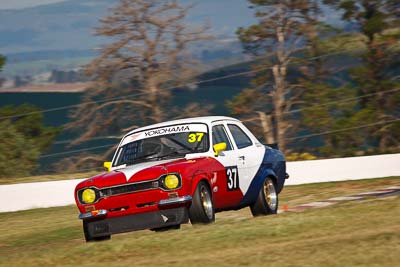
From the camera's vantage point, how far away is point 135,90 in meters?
45.2

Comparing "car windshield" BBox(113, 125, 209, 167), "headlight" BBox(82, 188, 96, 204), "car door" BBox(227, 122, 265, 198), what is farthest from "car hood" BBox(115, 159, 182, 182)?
"car door" BBox(227, 122, 265, 198)

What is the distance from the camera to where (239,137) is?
15531 millimetres

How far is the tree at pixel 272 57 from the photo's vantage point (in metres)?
46.2

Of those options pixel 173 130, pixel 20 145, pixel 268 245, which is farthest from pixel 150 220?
pixel 20 145

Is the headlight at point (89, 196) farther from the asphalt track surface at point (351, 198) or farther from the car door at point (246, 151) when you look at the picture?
the asphalt track surface at point (351, 198)

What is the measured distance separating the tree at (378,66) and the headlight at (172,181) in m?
32.1

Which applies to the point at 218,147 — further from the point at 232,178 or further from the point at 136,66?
the point at 136,66

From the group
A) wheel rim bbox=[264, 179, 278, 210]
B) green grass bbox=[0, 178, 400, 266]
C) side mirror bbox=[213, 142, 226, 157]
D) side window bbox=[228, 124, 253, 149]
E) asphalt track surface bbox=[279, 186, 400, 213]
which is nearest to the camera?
green grass bbox=[0, 178, 400, 266]

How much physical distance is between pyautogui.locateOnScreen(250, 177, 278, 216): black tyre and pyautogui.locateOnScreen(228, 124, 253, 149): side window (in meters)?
0.62

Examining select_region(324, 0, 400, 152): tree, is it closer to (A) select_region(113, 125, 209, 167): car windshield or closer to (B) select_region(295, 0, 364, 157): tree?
(B) select_region(295, 0, 364, 157): tree

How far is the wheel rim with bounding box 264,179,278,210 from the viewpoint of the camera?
15.6 metres

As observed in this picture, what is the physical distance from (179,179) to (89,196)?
3.98 ft

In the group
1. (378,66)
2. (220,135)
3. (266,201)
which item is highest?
(220,135)

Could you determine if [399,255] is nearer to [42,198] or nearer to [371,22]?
[42,198]
